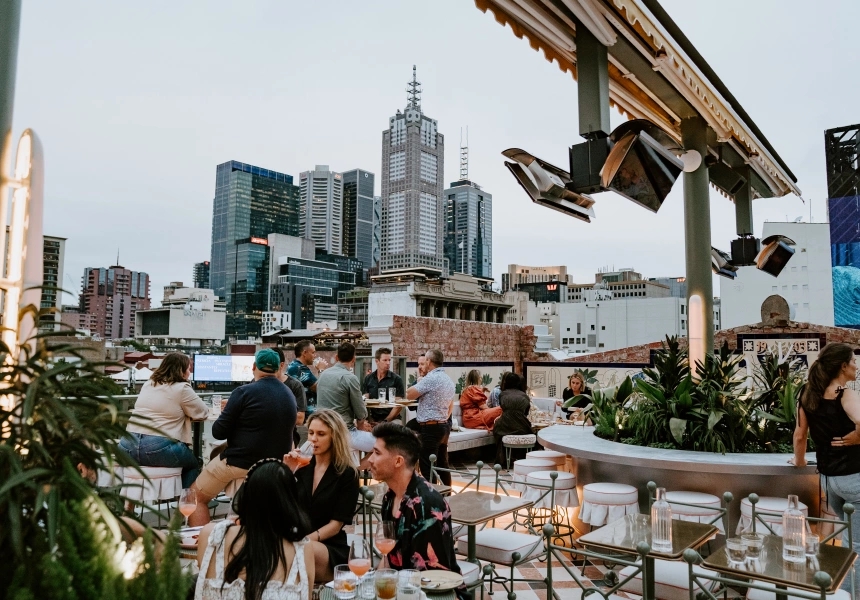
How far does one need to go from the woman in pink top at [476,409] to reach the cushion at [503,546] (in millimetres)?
5077

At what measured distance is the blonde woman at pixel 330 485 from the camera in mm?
3162

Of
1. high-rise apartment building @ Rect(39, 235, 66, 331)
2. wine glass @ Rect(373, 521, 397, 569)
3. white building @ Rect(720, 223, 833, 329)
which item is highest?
white building @ Rect(720, 223, 833, 329)

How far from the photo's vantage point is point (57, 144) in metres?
1.96

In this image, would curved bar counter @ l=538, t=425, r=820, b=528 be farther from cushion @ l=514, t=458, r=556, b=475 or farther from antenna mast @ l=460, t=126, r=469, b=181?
antenna mast @ l=460, t=126, r=469, b=181

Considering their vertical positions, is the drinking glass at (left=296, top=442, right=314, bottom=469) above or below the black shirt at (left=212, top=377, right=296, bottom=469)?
below

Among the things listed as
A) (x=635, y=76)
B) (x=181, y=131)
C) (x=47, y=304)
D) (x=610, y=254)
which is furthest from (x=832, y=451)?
(x=181, y=131)

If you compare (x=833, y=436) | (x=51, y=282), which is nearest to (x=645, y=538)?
(x=833, y=436)

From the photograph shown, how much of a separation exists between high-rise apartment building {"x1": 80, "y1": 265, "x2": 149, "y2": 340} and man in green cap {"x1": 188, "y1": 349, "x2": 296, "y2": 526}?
6187 inches

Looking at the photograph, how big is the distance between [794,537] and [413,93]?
Result: 496 ft

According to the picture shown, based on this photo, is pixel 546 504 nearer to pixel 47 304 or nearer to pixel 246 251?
pixel 47 304

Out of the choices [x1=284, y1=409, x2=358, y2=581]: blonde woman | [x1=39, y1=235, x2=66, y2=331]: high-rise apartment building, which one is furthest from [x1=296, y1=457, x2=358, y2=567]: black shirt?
[x1=39, y1=235, x2=66, y2=331]: high-rise apartment building

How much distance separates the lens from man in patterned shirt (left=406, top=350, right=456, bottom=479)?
21.4ft

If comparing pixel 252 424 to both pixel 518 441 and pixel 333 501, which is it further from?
pixel 518 441

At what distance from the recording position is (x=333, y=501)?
10.6ft
